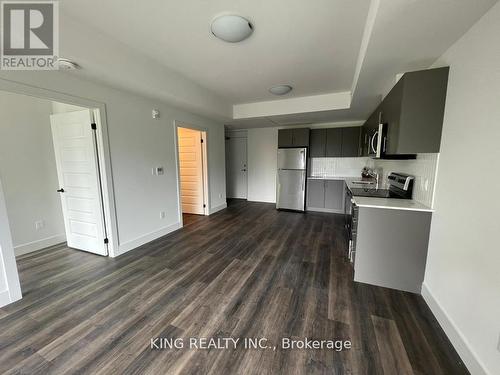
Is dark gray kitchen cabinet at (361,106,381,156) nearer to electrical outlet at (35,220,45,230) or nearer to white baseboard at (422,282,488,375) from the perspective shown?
white baseboard at (422,282,488,375)

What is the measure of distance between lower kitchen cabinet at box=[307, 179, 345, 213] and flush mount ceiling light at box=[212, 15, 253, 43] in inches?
155

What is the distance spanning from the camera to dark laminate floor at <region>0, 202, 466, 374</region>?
1387mm

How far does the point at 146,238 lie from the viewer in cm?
338

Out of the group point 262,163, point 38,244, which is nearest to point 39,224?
point 38,244

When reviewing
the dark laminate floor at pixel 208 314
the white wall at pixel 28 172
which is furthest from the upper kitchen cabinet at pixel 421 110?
the white wall at pixel 28 172

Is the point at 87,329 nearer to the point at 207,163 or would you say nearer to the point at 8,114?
the point at 8,114

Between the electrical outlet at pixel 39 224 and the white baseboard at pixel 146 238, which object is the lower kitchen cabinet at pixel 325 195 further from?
the electrical outlet at pixel 39 224

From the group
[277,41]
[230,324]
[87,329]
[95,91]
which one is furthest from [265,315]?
[95,91]

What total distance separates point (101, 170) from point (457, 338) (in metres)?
4.01

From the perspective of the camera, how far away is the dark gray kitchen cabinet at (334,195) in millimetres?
5027

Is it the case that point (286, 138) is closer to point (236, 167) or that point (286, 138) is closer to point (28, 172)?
point (236, 167)

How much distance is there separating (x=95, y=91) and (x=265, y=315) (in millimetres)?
3245

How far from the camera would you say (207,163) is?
4.86 m

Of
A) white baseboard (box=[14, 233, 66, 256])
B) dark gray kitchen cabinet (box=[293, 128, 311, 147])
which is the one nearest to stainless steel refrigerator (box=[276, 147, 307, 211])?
dark gray kitchen cabinet (box=[293, 128, 311, 147])
